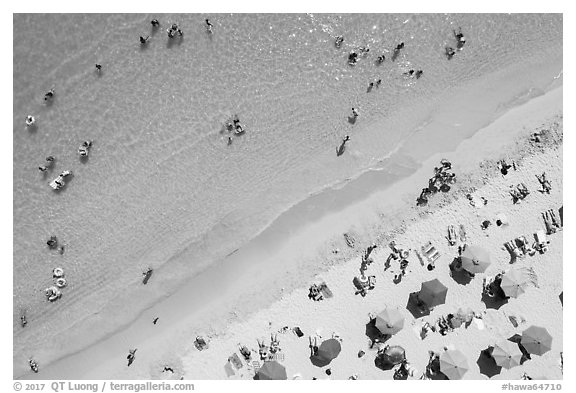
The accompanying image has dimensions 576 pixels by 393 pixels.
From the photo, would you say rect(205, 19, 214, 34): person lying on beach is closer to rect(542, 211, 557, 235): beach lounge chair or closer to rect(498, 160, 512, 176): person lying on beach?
rect(498, 160, 512, 176): person lying on beach

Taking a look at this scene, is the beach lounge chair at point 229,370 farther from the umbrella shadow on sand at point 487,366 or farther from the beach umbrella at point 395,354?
the umbrella shadow on sand at point 487,366

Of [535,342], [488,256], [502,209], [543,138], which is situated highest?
[543,138]

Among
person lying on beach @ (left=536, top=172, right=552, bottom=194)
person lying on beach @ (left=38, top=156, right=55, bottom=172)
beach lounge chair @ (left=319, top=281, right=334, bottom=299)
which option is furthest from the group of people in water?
person lying on beach @ (left=38, top=156, right=55, bottom=172)

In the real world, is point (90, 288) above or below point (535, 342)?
above

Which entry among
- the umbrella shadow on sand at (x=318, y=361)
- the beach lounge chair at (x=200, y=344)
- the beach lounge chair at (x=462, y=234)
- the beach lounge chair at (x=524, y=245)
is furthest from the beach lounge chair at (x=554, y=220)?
the beach lounge chair at (x=200, y=344)
